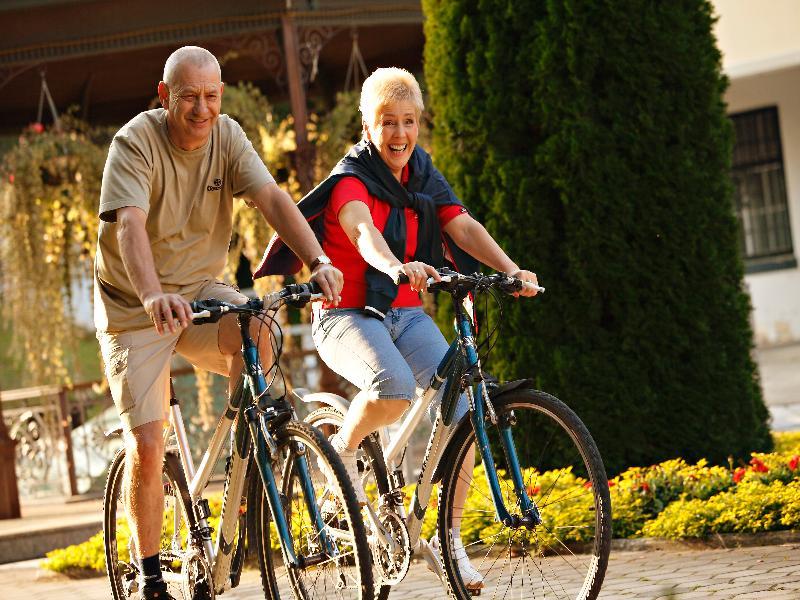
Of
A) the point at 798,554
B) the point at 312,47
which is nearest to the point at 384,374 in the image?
the point at 798,554

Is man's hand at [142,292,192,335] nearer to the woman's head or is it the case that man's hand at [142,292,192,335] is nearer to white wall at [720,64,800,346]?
the woman's head

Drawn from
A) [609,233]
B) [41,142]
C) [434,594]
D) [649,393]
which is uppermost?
[41,142]

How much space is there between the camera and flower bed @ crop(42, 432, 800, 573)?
557cm

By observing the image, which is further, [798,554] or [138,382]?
[798,554]

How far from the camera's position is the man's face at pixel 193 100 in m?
4.06

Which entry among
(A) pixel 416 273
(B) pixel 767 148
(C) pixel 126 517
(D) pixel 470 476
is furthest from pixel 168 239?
(B) pixel 767 148

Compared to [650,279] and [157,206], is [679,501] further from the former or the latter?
[157,206]

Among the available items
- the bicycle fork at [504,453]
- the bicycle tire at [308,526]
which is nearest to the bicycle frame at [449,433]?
the bicycle fork at [504,453]

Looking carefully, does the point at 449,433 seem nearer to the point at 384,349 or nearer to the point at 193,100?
the point at 384,349

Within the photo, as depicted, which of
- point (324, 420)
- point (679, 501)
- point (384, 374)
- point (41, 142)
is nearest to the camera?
point (384, 374)

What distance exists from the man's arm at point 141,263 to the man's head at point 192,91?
0.33 m

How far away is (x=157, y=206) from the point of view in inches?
167

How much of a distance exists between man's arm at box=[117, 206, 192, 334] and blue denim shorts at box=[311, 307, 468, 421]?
2.43 feet

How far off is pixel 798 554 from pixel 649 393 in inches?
66.1
